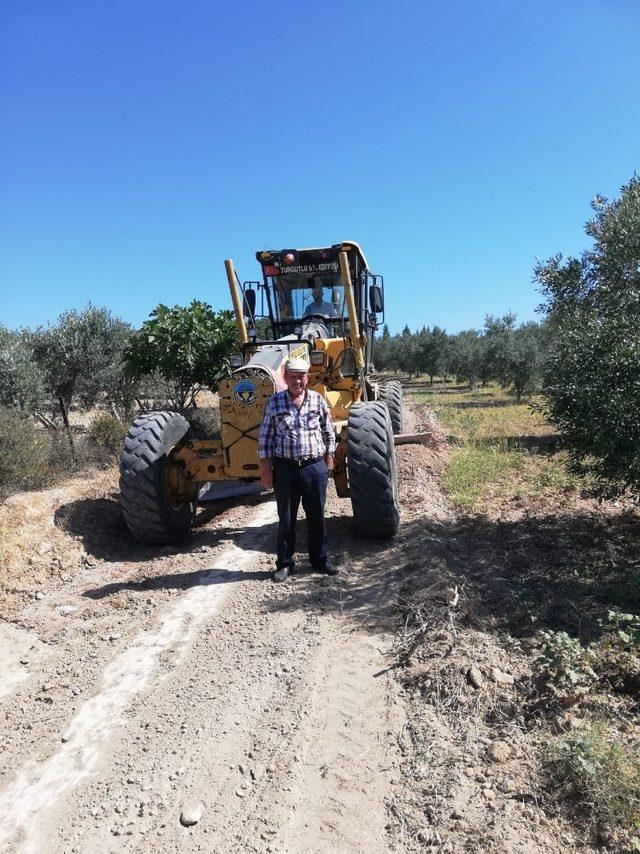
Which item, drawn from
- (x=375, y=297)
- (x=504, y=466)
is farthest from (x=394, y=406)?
(x=375, y=297)

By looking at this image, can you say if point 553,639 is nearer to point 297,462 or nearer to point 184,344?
point 297,462

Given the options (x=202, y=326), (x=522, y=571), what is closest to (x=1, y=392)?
(x=202, y=326)

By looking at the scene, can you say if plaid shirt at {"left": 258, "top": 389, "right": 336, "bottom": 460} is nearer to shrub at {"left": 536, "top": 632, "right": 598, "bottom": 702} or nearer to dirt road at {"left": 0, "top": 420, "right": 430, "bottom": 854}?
dirt road at {"left": 0, "top": 420, "right": 430, "bottom": 854}

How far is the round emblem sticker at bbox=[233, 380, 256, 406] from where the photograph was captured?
17.2ft

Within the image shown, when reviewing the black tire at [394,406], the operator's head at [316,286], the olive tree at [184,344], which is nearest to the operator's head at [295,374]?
the operator's head at [316,286]

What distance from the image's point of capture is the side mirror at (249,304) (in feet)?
23.5

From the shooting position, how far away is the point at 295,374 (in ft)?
14.5

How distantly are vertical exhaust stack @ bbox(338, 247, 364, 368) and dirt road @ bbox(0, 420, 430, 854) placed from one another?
255cm

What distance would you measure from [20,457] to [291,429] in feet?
12.7

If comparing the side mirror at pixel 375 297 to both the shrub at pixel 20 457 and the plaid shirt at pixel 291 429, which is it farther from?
the shrub at pixel 20 457

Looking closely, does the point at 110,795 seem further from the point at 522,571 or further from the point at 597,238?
the point at 597,238

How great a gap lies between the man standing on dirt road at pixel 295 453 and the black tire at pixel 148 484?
1.36m

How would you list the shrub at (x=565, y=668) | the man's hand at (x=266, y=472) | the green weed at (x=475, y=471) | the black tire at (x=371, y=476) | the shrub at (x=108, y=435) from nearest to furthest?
1. the shrub at (x=565, y=668)
2. the man's hand at (x=266, y=472)
3. the black tire at (x=371, y=476)
4. the green weed at (x=475, y=471)
5. the shrub at (x=108, y=435)

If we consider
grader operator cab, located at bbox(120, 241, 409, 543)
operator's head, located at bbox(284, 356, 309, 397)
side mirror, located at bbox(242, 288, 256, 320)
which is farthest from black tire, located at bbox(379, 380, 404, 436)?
operator's head, located at bbox(284, 356, 309, 397)
